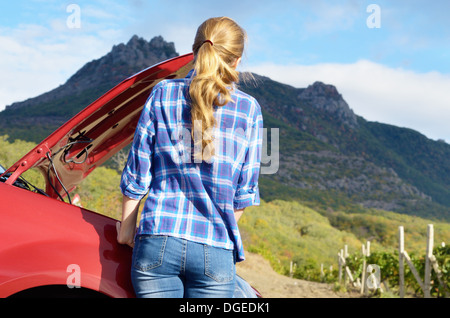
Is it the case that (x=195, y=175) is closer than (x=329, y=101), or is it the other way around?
(x=195, y=175)

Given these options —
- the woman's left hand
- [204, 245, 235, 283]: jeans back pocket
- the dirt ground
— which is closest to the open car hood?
the woman's left hand

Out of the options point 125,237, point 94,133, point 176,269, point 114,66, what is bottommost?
point 176,269

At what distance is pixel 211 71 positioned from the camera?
5.42ft

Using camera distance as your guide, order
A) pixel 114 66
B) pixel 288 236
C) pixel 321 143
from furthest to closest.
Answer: pixel 114 66 < pixel 321 143 < pixel 288 236

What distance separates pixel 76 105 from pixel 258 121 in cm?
8323

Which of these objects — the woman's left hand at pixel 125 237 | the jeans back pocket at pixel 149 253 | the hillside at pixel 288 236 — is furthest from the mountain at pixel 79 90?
the jeans back pocket at pixel 149 253

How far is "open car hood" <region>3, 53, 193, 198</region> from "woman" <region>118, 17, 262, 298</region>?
0.45 m

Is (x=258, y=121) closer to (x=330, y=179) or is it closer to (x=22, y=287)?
(x=22, y=287)

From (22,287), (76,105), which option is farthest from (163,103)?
(76,105)

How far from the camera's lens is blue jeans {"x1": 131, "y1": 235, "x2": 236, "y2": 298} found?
1.57m

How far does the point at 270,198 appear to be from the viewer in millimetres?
74000

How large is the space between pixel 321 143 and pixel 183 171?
11059cm

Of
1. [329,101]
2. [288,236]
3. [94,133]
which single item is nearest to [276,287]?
[94,133]

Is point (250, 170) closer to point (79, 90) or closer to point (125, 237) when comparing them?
point (125, 237)
